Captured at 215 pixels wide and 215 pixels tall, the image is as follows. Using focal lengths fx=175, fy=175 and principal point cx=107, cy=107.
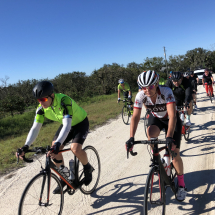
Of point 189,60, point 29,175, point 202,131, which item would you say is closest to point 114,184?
point 29,175

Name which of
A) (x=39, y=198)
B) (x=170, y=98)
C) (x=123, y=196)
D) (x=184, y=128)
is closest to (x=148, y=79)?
(x=170, y=98)

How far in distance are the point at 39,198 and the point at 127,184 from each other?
1.74 metres

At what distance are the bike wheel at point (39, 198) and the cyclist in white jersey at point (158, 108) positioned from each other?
1.41 meters

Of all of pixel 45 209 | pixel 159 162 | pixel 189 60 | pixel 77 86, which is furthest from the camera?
pixel 189 60

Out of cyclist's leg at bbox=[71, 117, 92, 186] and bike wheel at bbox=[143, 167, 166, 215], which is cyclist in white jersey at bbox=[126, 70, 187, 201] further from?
cyclist's leg at bbox=[71, 117, 92, 186]

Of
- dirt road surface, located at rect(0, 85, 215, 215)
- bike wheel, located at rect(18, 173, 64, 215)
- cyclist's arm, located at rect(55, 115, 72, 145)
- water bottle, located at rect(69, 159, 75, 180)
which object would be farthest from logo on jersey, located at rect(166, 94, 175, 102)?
bike wheel, located at rect(18, 173, 64, 215)

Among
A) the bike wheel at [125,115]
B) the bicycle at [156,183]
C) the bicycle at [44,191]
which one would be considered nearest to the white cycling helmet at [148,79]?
the bicycle at [156,183]

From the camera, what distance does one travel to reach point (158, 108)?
3.06 metres

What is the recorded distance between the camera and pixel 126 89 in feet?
30.1

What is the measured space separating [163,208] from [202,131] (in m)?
4.42

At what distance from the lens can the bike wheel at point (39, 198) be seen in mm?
2270

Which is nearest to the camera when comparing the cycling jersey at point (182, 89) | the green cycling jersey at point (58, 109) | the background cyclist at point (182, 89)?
the green cycling jersey at point (58, 109)

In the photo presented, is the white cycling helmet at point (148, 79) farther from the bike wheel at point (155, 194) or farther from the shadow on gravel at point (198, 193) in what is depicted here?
the shadow on gravel at point (198, 193)

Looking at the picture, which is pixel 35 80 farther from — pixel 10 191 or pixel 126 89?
pixel 10 191
